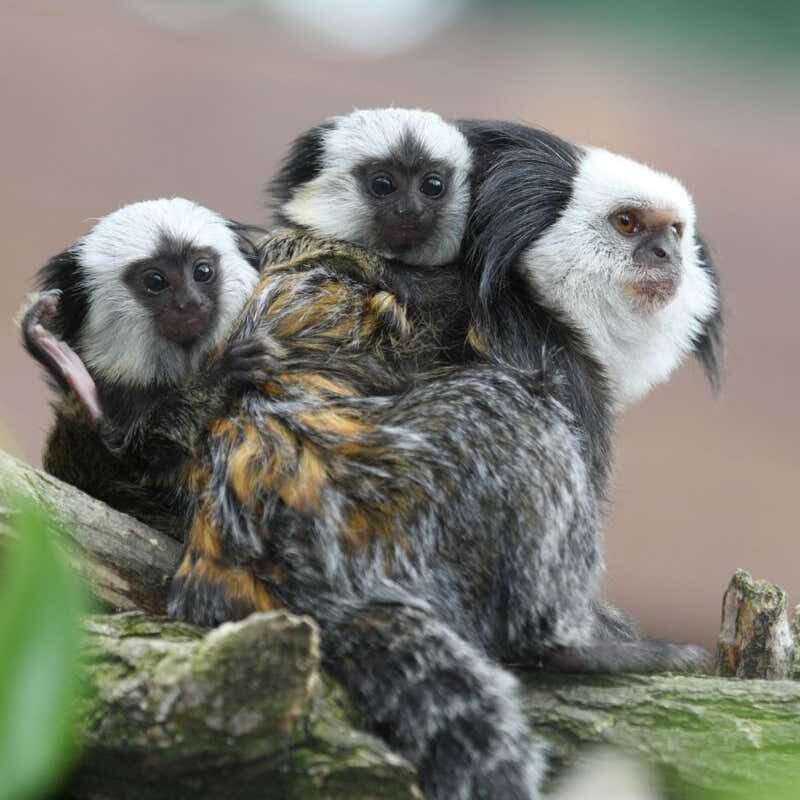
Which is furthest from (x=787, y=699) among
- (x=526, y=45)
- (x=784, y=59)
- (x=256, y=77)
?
(x=784, y=59)

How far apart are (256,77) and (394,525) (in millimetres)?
6636

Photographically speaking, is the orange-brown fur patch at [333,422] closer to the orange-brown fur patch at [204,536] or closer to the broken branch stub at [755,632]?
the orange-brown fur patch at [204,536]

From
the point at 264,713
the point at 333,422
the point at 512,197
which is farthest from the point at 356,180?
the point at 264,713

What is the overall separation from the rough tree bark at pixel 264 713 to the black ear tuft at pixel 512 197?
1161 millimetres

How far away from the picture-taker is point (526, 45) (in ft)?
32.9

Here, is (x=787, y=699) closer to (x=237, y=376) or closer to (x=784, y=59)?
(x=237, y=376)

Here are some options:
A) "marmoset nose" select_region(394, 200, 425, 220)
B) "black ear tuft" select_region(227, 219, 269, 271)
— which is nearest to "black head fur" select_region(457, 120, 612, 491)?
"marmoset nose" select_region(394, 200, 425, 220)

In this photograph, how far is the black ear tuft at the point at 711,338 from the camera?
151 inches

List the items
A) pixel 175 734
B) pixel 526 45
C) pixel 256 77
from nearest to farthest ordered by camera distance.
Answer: pixel 175 734 → pixel 256 77 → pixel 526 45

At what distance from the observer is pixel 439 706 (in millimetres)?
2494

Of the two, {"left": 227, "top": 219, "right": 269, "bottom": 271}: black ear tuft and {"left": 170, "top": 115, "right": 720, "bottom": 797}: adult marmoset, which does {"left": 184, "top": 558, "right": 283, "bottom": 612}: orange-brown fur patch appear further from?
{"left": 227, "top": 219, "right": 269, "bottom": 271}: black ear tuft

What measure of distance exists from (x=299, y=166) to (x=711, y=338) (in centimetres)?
154

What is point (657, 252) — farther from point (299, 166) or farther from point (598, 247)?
point (299, 166)

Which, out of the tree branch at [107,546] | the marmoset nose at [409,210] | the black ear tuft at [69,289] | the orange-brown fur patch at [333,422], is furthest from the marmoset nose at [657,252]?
the black ear tuft at [69,289]
